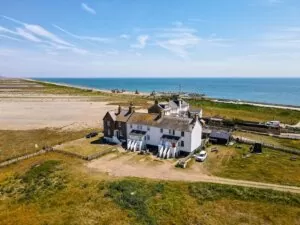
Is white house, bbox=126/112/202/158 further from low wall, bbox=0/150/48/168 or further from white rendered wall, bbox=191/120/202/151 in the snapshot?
low wall, bbox=0/150/48/168

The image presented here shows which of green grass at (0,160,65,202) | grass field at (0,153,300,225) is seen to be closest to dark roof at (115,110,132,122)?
green grass at (0,160,65,202)

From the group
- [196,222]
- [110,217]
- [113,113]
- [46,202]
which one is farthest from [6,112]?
[196,222]

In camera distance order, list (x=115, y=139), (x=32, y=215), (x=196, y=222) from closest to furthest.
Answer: (x=196, y=222)
(x=32, y=215)
(x=115, y=139)

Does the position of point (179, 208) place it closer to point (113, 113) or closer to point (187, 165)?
point (187, 165)

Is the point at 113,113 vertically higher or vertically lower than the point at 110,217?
higher

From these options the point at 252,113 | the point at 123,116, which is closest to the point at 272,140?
the point at 123,116

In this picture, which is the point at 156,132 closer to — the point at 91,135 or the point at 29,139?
the point at 91,135

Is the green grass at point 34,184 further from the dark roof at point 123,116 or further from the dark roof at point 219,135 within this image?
the dark roof at point 219,135

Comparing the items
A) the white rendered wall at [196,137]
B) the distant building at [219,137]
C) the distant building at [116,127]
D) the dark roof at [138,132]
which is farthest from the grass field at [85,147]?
the distant building at [219,137]
